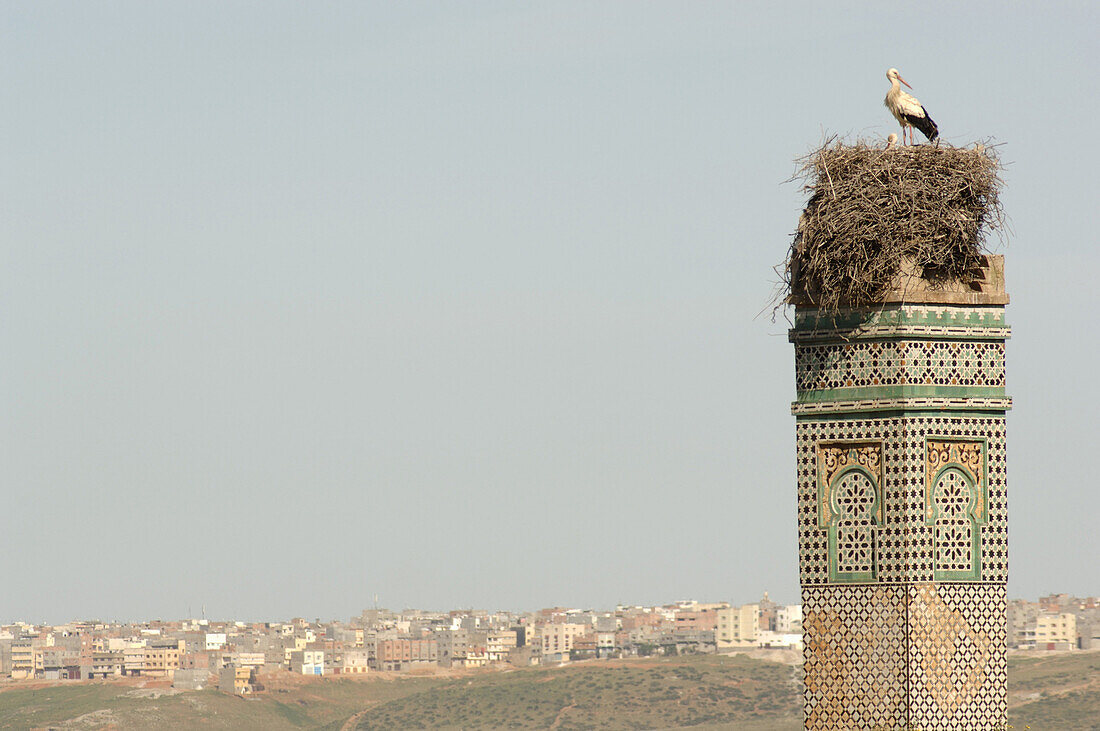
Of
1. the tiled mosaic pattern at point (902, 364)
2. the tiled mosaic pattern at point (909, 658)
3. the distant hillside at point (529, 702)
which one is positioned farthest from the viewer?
the distant hillside at point (529, 702)

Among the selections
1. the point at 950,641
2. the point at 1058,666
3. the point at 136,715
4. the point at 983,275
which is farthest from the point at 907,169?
the point at 136,715

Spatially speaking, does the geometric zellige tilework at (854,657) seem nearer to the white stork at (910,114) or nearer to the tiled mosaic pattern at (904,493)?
the tiled mosaic pattern at (904,493)

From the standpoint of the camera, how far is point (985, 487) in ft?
43.7

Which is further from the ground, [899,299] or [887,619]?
[899,299]

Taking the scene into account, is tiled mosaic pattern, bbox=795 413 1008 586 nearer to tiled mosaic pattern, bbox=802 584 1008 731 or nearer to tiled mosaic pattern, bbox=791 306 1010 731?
tiled mosaic pattern, bbox=791 306 1010 731

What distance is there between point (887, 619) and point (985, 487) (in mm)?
1021

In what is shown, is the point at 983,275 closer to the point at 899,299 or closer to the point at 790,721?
the point at 899,299

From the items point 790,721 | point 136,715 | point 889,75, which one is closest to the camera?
point 889,75

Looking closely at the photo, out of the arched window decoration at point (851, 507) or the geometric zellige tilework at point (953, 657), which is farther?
the arched window decoration at point (851, 507)

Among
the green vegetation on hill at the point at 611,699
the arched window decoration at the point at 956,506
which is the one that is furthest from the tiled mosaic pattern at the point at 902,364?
the green vegetation on hill at the point at 611,699

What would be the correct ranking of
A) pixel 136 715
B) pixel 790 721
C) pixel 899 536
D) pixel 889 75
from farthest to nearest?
pixel 136 715 → pixel 790 721 → pixel 889 75 → pixel 899 536

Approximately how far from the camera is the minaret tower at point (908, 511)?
13.1 m

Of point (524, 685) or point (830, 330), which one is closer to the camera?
point (830, 330)

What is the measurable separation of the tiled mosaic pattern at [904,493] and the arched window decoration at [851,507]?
0.04 m
